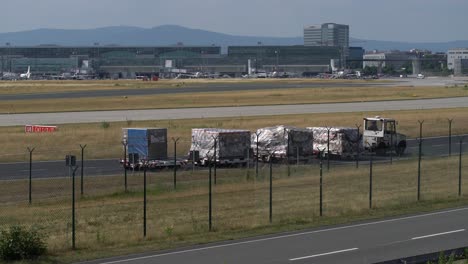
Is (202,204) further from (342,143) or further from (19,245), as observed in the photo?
(342,143)

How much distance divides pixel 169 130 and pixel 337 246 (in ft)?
137

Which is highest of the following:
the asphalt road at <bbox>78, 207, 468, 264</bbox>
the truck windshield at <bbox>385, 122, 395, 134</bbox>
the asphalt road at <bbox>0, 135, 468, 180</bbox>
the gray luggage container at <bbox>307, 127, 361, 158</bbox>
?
the truck windshield at <bbox>385, 122, 395, 134</bbox>

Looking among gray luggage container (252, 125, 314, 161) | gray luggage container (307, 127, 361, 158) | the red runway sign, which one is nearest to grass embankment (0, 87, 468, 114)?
the red runway sign

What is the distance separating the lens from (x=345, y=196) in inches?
1229

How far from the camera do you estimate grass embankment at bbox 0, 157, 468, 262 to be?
77.8ft

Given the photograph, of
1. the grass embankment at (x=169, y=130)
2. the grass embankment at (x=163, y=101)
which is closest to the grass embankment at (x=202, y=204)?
the grass embankment at (x=169, y=130)

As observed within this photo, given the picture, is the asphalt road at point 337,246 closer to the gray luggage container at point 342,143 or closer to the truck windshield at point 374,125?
the gray luggage container at point 342,143

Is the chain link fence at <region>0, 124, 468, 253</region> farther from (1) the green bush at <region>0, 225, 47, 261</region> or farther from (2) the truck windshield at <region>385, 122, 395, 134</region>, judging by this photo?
(2) the truck windshield at <region>385, 122, 395, 134</region>

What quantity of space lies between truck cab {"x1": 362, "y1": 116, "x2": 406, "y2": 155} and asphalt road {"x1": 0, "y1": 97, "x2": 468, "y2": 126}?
26.5 metres

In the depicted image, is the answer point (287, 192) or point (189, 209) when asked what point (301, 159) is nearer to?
point (287, 192)

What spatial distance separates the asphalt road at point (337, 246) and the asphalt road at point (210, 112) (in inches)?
1998

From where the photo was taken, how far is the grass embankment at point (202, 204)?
2372 centimetres

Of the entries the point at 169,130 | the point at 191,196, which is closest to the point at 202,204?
the point at 191,196

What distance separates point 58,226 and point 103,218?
6.22 ft
